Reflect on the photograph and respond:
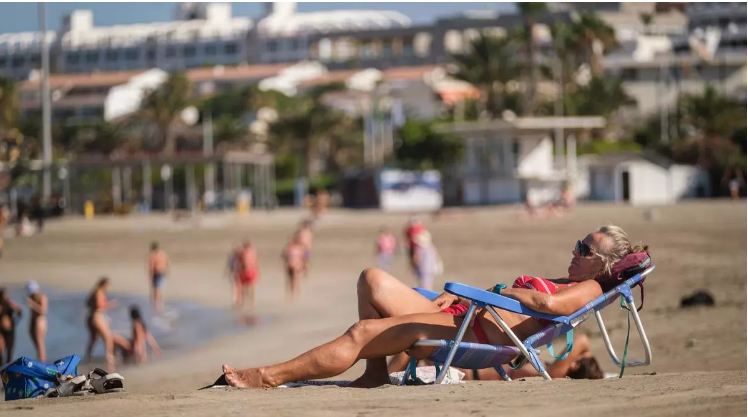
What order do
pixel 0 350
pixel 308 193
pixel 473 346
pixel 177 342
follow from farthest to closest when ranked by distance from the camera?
pixel 308 193 → pixel 177 342 → pixel 0 350 → pixel 473 346

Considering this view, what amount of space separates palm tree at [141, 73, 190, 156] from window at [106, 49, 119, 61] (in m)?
64.8

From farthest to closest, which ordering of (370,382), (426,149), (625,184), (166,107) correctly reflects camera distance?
(166,107)
(426,149)
(625,184)
(370,382)

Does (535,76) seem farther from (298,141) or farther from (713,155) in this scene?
(713,155)

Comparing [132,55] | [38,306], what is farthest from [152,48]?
[38,306]

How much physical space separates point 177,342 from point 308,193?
49.4 metres

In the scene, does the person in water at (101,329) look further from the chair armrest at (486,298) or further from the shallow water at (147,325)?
the chair armrest at (486,298)

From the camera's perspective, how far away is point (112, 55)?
144625mm

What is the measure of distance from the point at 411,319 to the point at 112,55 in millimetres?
142632

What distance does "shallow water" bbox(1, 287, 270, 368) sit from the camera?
52.0ft

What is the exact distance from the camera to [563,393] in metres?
5.15

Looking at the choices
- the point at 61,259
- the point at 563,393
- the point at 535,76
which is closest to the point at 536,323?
the point at 563,393

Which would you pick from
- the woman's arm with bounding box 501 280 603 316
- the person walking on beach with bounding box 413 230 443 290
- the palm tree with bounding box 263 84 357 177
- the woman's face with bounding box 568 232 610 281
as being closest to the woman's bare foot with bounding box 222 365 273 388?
the woman's arm with bounding box 501 280 603 316

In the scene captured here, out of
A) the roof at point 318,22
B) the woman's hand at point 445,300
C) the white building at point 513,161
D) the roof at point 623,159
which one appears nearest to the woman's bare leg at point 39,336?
the woman's hand at point 445,300

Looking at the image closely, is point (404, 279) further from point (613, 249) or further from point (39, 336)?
point (613, 249)
